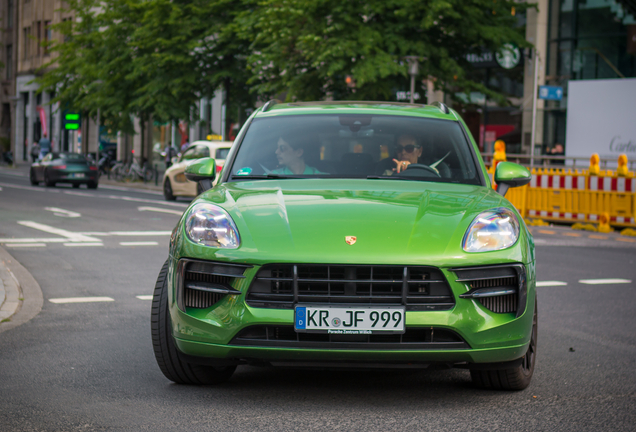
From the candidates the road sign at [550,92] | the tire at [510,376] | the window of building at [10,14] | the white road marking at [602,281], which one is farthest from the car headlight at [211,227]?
the window of building at [10,14]

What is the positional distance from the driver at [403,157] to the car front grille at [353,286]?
4.17 ft

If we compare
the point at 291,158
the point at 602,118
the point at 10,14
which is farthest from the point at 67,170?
the point at 10,14

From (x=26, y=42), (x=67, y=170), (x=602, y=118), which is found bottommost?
(x=67, y=170)

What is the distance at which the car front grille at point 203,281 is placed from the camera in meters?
4.11

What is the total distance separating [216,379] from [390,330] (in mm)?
1152

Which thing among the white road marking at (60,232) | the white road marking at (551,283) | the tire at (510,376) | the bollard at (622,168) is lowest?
the white road marking at (60,232)

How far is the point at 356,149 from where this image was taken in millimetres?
5359

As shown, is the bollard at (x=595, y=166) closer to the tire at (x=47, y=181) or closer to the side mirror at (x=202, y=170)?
the side mirror at (x=202, y=170)

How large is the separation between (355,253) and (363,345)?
43 cm

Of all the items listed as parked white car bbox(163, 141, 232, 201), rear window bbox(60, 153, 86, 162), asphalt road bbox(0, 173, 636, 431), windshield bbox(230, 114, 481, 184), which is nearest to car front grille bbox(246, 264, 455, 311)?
asphalt road bbox(0, 173, 636, 431)

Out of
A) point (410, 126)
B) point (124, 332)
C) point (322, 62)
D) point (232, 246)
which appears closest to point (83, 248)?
point (124, 332)

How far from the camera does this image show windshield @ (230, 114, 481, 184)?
206 inches

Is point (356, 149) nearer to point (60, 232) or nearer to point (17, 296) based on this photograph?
point (17, 296)

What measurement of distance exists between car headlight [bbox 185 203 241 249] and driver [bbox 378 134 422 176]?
4.08 feet
